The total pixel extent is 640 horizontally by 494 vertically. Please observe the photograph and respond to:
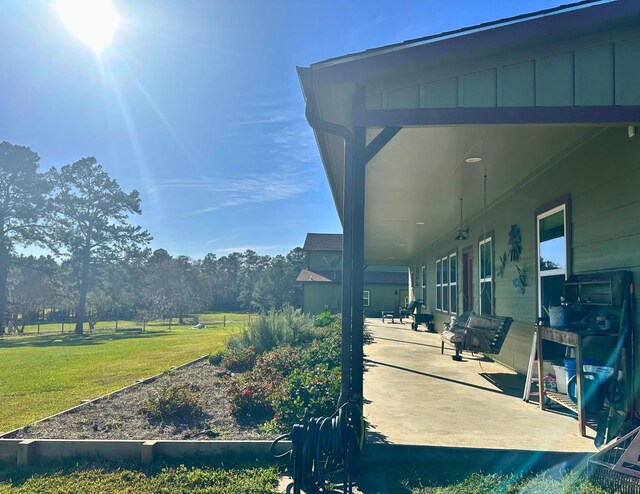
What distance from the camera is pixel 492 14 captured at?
5625 mm

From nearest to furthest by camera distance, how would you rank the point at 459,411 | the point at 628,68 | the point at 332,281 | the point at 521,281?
1. the point at 628,68
2. the point at 459,411
3. the point at 521,281
4. the point at 332,281

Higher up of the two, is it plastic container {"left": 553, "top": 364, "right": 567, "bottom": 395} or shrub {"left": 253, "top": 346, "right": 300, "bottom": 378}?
plastic container {"left": 553, "top": 364, "right": 567, "bottom": 395}

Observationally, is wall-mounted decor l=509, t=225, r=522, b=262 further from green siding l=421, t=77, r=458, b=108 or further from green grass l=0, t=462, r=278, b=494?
green grass l=0, t=462, r=278, b=494

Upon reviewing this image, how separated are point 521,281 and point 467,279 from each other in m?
3.98

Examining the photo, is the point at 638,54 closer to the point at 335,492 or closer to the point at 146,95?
the point at 335,492

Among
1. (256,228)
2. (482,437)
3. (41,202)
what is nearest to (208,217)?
(256,228)

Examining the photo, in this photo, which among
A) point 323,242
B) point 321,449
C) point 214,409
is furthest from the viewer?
point 323,242

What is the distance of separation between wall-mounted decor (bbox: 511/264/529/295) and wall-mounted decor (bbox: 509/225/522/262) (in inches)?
8.0

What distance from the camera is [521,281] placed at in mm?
6398

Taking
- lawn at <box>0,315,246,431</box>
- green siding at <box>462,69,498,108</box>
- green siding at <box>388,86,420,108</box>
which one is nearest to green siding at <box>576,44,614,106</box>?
green siding at <box>462,69,498,108</box>

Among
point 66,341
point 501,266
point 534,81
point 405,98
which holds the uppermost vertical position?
point 534,81

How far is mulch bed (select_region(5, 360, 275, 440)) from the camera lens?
380 centimetres

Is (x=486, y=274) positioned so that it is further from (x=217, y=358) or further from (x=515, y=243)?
(x=217, y=358)

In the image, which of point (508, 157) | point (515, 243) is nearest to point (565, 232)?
point (508, 157)
